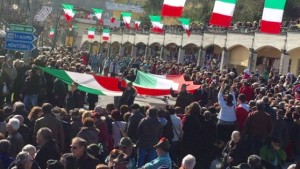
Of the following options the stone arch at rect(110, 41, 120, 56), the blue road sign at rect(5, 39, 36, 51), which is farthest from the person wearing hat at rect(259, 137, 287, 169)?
the stone arch at rect(110, 41, 120, 56)

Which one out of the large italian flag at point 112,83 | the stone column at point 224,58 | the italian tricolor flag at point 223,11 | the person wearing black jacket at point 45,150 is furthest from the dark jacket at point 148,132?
the stone column at point 224,58

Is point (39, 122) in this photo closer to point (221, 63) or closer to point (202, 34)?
point (221, 63)

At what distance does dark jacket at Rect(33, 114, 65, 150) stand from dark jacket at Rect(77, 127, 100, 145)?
52 cm

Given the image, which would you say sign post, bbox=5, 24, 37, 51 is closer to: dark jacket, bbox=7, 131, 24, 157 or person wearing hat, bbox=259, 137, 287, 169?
dark jacket, bbox=7, 131, 24, 157

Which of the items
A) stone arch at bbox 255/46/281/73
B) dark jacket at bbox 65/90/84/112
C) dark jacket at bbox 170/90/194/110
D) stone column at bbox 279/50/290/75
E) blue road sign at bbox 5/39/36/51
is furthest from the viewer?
stone arch at bbox 255/46/281/73

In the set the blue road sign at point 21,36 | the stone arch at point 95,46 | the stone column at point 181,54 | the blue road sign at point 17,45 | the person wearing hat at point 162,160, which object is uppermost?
the blue road sign at point 21,36

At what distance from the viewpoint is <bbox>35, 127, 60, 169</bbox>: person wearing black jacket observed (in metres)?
9.43

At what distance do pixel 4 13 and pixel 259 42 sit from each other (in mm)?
18682

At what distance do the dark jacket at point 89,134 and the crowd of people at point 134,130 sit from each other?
2 cm

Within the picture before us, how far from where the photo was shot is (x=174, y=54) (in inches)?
2367

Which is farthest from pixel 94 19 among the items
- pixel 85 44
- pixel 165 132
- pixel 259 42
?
pixel 165 132

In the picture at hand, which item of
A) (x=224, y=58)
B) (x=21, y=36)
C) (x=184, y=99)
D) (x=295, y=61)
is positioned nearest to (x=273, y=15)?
(x=184, y=99)

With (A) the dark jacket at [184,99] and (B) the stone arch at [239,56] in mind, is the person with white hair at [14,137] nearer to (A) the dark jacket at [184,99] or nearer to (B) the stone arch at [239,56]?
(A) the dark jacket at [184,99]

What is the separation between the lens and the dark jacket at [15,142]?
10.2 m
